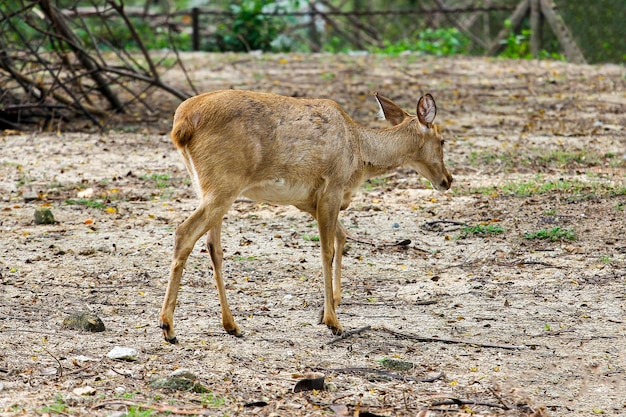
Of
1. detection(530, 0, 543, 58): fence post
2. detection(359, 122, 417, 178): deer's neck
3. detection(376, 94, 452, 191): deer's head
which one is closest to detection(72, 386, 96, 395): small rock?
detection(359, 122, 417, 178): deer's neck

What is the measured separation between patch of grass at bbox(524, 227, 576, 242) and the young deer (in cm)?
171

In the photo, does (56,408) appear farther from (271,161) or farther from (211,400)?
(271,161)

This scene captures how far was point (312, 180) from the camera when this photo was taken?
5.86 meters

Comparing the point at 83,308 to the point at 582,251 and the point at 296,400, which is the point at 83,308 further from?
the point at 582,251

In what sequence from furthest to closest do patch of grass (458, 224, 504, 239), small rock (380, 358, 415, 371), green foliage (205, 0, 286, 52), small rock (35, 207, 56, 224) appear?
1. green foliage (205, 0, 286, 52)
2. small rock (35, 207, 56, 224)
3. patch of grass (458, 224, 504, 239)
4. small rock (380, 358, 415, 371)

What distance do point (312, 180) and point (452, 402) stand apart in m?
1.78

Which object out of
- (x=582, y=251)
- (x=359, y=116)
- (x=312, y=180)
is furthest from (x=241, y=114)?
(x=359, y=116)

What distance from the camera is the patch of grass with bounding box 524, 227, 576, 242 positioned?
299 inches

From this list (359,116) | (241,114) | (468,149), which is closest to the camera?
(241,114)

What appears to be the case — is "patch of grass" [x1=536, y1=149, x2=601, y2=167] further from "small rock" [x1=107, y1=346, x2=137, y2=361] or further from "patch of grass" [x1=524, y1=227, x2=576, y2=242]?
"small rock" [x1=107, y1=346, x2=137, y2=361]

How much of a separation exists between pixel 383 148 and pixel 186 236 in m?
1.80

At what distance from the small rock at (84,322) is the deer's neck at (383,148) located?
2082mm

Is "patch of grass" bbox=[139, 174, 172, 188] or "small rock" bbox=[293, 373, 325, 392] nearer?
"small rock" bbox=[293, 373, 325, 392]

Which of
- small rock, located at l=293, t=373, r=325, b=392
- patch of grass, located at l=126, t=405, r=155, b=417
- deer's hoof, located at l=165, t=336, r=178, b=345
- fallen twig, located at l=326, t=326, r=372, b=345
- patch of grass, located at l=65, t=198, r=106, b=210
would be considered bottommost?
patch of grass, located at l=65, t=198, r=106, b=210
